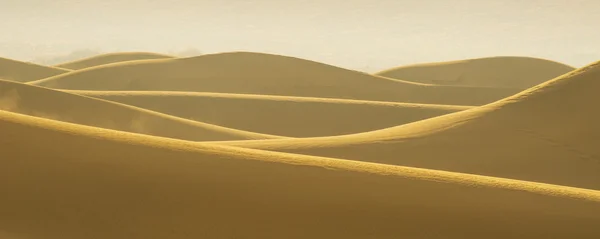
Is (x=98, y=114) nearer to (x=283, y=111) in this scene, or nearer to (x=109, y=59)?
(x=283, y=111)

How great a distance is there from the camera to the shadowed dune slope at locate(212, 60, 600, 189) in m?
11.0

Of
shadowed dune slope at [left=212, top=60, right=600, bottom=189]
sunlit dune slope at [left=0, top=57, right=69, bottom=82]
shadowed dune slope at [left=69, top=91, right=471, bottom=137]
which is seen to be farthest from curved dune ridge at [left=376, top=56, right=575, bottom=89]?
shadowed dune slope at [left=212, top=60, right=600, bottom=189]

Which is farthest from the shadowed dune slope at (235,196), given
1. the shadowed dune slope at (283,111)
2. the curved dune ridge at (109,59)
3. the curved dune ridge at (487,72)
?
the curved dune ridge at (109,59)

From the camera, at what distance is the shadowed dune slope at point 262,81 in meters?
42.4

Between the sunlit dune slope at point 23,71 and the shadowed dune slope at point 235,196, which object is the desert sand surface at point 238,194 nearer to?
the shadowed dune slope at point 235,196

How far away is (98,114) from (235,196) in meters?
15.3

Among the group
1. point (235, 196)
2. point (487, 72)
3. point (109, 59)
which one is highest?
point (109, 59)

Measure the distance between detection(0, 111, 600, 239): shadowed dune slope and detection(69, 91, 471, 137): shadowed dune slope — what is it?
753 inches

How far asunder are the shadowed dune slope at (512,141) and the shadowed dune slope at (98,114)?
309 inches

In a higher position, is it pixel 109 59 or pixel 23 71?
pixel 109 59

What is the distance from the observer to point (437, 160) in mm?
11508

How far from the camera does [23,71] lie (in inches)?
2156

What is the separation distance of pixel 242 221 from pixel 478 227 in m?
2.10

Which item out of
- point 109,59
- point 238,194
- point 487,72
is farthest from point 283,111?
point 109,59
